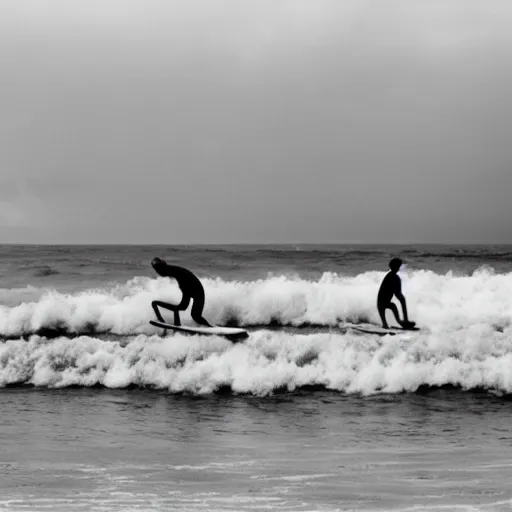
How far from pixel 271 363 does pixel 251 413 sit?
234 centimetres

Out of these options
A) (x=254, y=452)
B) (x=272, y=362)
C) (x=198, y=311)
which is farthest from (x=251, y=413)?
(x=198, y=311)

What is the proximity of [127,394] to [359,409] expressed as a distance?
3.59 m

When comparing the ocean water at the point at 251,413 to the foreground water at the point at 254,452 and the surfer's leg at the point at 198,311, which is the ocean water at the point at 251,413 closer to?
the foreground water at the point at 254,452

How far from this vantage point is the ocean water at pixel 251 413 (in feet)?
21.3

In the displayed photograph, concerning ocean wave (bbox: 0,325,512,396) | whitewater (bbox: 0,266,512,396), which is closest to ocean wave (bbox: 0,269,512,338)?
whitewater (bbox: 0,266,512,396)

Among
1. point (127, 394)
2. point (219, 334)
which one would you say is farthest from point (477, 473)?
point (219, 334)

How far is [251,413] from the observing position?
10172 millimetres

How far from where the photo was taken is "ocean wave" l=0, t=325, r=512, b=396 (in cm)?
1195

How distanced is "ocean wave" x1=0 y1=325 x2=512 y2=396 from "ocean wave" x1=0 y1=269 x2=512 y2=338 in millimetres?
3779

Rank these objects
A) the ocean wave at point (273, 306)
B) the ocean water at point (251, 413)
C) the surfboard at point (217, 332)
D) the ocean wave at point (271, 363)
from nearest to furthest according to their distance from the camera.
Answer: the ocean water at point (251, 413), the ocean wave at point (271, 363), the surfboard at point (217, 332), the ocean wave at point (273, 306)

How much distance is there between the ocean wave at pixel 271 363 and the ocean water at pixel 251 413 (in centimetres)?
3

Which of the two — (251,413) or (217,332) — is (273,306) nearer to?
(217,332)

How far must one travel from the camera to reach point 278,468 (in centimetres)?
726

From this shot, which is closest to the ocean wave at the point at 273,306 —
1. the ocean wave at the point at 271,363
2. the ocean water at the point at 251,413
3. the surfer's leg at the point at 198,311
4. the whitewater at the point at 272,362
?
the ocean water at the point at 251,413
